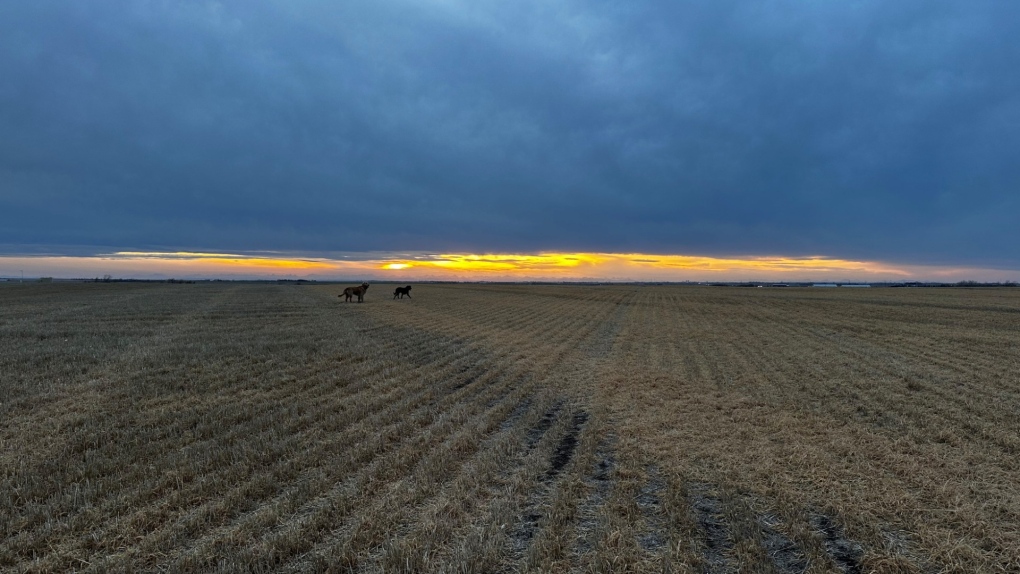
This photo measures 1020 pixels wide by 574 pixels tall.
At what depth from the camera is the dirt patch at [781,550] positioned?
400 cm

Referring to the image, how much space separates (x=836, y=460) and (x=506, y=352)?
34.9 feet

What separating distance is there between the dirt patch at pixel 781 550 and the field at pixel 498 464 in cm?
3

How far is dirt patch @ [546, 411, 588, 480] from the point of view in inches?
242

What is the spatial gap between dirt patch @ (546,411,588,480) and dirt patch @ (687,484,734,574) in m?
1.76

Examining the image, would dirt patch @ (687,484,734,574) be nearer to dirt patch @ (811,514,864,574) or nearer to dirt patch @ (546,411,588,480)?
dirt patch @ (811,514,864,574)

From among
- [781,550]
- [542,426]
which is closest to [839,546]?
[781,550]

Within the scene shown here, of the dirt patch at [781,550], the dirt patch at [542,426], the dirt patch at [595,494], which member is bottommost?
the dirt patch at [542,426]


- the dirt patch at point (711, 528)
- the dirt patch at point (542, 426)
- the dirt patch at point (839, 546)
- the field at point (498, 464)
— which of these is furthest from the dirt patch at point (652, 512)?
the dirt patch at point (542, 426)

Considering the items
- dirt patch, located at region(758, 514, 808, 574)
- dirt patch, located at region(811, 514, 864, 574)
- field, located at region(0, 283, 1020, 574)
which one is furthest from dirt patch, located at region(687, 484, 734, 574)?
dirt patch, located at region(811, 514, 864, 574)

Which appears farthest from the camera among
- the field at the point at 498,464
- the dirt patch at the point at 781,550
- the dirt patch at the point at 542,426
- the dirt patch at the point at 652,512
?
the dirt patch at the point at 542,426

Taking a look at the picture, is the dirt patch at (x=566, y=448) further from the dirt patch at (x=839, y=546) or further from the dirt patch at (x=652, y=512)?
the dirt patch at (x=839, y=546)

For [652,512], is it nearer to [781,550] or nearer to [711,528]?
[711,528]

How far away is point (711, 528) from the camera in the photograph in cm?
→ 464

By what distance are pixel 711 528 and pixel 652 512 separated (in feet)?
2.02
